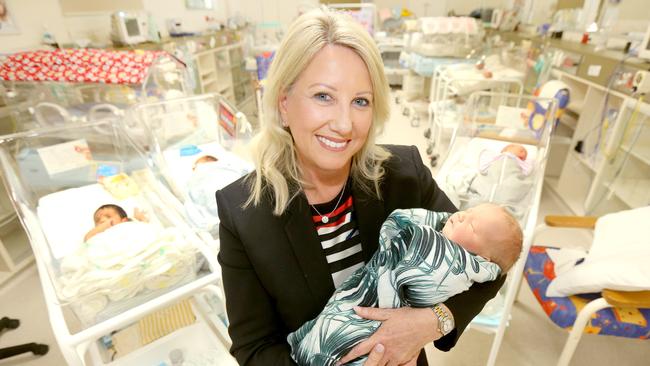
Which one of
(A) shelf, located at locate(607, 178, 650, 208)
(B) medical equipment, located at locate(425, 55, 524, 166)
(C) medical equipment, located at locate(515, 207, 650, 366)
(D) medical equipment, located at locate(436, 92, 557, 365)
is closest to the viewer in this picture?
(C) medical equipment, located at locate(515, 207, 650, 366)

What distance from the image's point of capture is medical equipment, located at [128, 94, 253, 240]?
1867mm

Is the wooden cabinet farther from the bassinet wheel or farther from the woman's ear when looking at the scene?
the bassinet wheel

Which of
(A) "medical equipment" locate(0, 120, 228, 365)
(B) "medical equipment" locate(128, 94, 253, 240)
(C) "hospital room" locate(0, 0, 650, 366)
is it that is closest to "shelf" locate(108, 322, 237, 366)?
(C) "hospital room" locate(0, 0, 650, 366)

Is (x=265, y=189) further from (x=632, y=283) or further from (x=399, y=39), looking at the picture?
(x=399, y=39)

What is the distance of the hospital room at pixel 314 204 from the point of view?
37.6 inches

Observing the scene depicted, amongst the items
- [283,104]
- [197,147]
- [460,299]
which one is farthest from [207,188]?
[460,299]

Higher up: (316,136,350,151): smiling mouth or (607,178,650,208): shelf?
(316,136,350,151): smiling mouth

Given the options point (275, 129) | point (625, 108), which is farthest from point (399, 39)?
point (275, 129)

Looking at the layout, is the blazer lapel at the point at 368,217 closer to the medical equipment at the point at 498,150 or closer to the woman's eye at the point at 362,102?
the woman's eye at the point at 362,102

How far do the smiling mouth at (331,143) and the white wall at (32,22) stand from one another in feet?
11.7

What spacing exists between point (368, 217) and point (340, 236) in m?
0.10

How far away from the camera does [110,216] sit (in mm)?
1800

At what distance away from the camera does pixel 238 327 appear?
98cm

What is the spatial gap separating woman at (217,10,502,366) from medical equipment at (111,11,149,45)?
3440 mm
